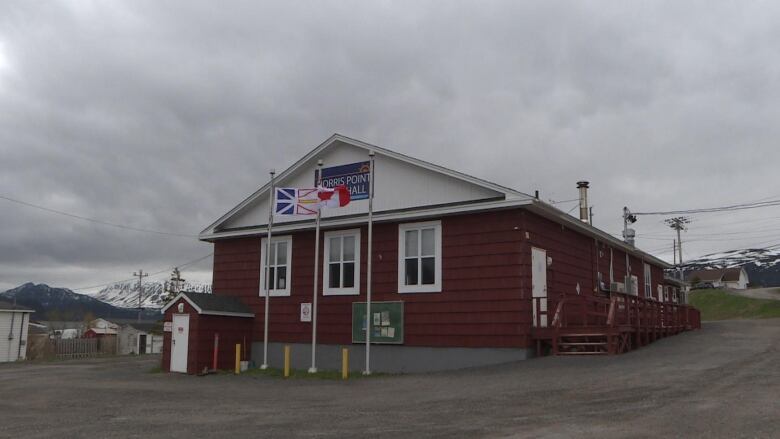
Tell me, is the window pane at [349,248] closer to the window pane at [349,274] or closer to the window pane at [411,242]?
the window pane at [349,274]

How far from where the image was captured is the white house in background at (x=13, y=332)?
45206 mm

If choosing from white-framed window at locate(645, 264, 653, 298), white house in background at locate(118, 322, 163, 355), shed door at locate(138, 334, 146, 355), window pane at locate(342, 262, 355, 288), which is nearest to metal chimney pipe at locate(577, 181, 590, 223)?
white-framed window at locate(645, 264, 653, 298)

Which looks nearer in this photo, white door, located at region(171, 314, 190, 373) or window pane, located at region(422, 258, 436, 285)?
window pane, located at region(422, 258, 436, 285)

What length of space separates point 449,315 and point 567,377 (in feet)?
18.7

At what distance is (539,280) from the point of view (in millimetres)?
18984

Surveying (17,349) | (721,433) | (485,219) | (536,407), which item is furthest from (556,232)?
(17,349)

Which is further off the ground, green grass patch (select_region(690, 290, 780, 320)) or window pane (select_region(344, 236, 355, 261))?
window pane (select_region(344, 236, 355, 261))

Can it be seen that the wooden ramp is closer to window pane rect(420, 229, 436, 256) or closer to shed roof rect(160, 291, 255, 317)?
window pane rect(420, 229, 436, 256)

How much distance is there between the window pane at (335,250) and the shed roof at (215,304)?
3732 millimetres

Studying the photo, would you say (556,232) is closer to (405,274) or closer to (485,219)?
(485,219)

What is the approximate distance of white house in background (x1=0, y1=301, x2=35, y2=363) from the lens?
4521 centimetres

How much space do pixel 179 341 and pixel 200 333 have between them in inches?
37.4

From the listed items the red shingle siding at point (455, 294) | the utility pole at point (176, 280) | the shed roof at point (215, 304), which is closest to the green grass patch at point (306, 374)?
the red shingle siding at point (455, 294)

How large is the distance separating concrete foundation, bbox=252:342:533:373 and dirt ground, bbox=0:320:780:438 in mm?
1215
